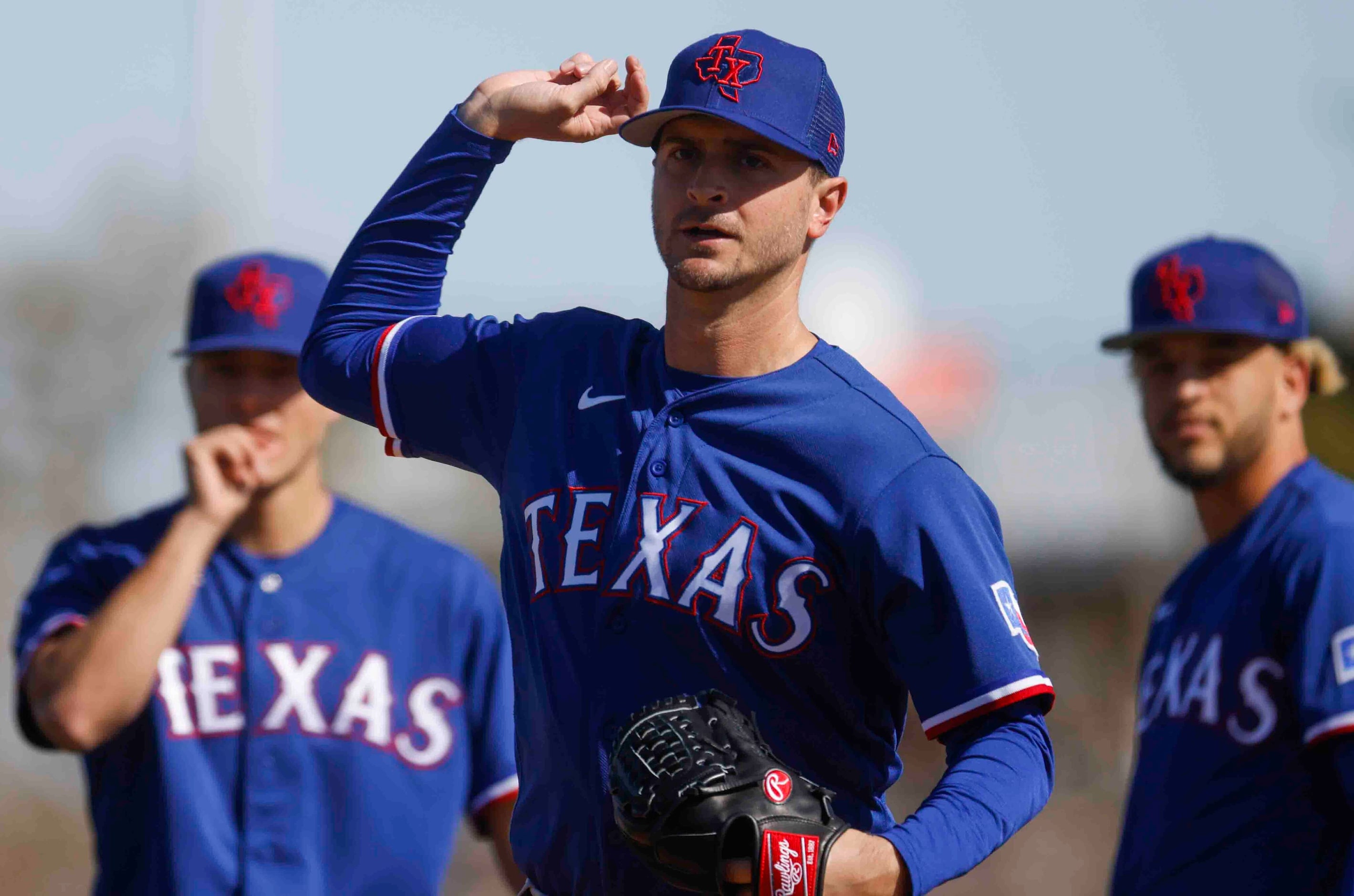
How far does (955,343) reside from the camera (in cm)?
3186

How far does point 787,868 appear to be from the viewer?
101 inches

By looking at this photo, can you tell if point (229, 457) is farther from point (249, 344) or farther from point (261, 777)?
point (261, 777)

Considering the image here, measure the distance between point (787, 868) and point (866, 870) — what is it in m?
0.14

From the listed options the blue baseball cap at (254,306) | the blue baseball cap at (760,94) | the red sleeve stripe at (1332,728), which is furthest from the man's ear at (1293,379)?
the blue baseball cap at (254,306)

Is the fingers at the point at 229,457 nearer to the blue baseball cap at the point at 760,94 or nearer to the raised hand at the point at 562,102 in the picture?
the raised hand at the point at 562,102

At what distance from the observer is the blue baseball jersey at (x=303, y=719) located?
13.9 ft

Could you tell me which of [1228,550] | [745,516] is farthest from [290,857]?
[1228,550]

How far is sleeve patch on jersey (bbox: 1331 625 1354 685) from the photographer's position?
4047mm

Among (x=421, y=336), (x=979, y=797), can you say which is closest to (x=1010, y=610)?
(x=979, y=797)

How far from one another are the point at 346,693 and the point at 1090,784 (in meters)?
12.8

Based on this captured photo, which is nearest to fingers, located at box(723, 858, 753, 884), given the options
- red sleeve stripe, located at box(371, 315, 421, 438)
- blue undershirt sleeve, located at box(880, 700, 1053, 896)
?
blue undershirt sleeve, located at box(880, 700, 1053, 896)

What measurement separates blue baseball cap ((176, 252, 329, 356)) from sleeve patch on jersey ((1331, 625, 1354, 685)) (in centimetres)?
274

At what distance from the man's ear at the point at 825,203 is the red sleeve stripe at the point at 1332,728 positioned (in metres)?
1.78

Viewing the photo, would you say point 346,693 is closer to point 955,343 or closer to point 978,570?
point 978,570
